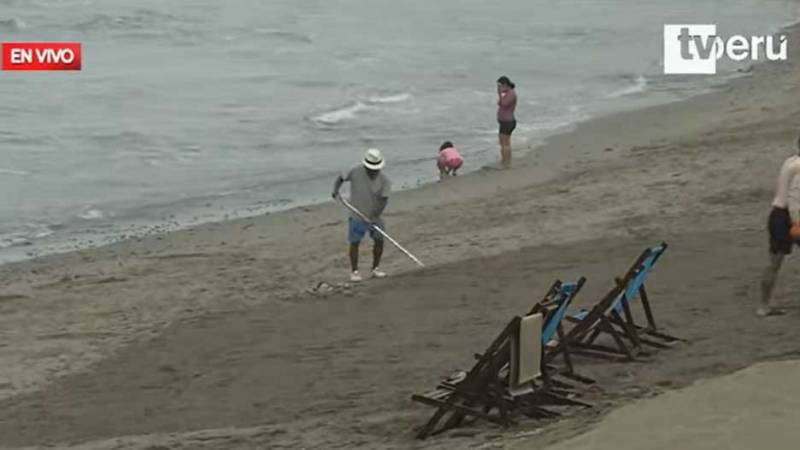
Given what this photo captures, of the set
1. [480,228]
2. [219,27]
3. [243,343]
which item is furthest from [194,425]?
[219,27]

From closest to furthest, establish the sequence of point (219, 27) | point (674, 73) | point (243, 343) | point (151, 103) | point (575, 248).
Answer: point (243, 343) < point (575, 248) < point (151, 103) < point (674, 73) < point (219, 27)

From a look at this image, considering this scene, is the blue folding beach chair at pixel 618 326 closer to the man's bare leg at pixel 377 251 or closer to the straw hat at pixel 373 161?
A: the straw hat at pixel 373 161

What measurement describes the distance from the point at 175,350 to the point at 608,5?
43.3m

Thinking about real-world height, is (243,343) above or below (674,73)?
below

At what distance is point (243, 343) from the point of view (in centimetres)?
1250

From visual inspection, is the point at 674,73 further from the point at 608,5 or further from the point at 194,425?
the point at 194,425

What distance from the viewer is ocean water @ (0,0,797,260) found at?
22109 mm

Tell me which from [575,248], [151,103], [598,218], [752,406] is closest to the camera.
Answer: [752,406]

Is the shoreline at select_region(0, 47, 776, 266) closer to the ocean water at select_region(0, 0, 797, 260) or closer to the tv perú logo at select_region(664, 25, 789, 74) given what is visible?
the ocean water at select_region(0, 0, 797, 260)

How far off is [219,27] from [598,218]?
33.0 metres

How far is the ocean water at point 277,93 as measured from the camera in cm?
2211

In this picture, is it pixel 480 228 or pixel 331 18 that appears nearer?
pixel 480 228

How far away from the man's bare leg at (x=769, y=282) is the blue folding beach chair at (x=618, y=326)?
2.93 ft

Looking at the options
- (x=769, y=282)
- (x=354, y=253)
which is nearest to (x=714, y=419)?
(x=769, y=282)
